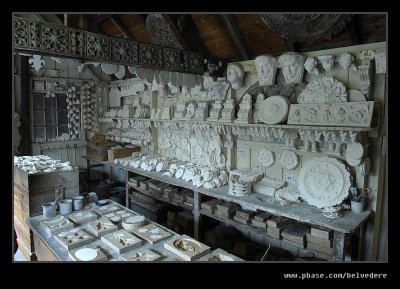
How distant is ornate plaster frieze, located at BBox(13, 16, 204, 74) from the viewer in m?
2.66

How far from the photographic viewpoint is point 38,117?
23.5 feet

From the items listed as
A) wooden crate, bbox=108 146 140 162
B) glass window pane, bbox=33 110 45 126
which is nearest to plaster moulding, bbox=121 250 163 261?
wooden crate, bbox=108 146 140 162

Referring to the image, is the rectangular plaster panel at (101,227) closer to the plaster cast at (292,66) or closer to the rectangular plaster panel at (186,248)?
the rectangular plaster panel at (186,248)

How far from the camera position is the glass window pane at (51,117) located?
7.29 m

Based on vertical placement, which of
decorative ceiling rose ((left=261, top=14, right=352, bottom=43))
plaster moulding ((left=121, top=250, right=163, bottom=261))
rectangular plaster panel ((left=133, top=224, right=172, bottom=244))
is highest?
decorative ceiling rose ((left=261, top=14, right=352, bottom=43))

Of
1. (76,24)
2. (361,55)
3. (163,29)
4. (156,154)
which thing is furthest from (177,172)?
(361,55)

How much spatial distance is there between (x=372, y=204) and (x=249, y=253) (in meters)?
1.87

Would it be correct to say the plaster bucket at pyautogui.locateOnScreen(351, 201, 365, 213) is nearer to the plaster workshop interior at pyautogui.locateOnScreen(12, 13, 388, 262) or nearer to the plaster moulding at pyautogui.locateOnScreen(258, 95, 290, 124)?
the plaster workshop interior at pyautogui.locateOnScreen(12, 13, 388, 262)

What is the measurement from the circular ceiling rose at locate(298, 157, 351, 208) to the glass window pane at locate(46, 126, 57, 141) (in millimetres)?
6258

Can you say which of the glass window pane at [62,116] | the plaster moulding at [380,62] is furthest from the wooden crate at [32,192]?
the plaster moulding at [380,62]

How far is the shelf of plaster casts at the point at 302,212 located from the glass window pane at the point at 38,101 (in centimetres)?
521

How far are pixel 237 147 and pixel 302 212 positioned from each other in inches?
67.2

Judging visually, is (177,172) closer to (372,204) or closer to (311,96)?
(311,96)

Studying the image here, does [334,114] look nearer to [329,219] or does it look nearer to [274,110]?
[274,110]
